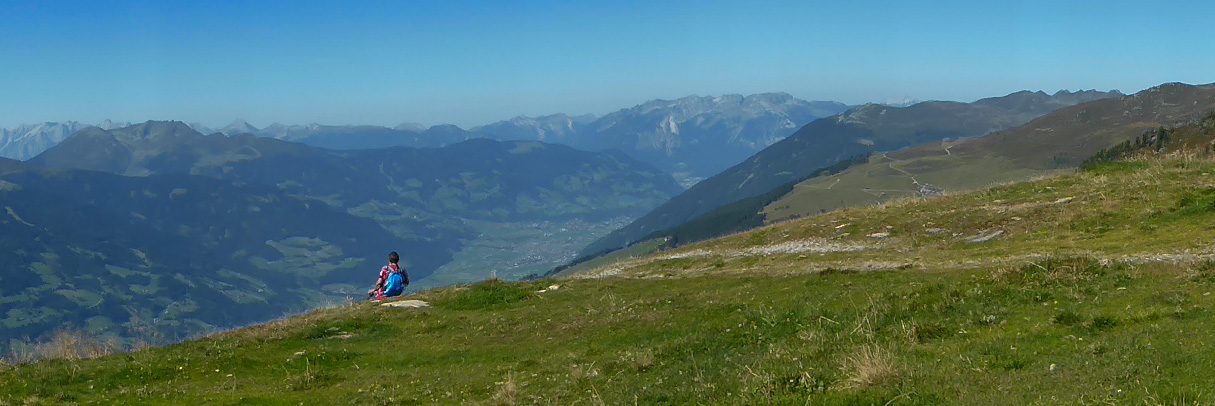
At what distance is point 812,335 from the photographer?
47.7ft

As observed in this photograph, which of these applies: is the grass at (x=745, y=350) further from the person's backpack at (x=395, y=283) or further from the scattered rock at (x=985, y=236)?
the scattered rock at (x=985, y=236)

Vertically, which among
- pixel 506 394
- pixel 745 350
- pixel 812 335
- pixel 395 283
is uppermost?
pixel 812 335

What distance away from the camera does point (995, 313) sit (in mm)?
14469

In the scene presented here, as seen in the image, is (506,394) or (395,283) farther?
(395,283)

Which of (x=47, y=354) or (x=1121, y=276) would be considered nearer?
(x=1121, y=276)

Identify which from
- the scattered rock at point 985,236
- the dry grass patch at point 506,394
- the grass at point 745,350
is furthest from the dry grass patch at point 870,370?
the scattered rock at point 985,236

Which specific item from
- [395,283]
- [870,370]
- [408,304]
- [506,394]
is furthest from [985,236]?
[395,283]

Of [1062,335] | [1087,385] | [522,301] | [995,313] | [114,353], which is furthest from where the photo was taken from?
[522,301]

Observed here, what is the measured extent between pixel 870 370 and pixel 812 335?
393 cm

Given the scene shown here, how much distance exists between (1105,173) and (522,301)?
33046 mm

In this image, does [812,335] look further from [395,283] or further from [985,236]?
[395,283]

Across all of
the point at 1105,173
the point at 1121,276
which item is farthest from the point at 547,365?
the point at 1105,173

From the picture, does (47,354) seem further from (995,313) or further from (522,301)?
(995,313)

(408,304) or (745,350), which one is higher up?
(745,350)
